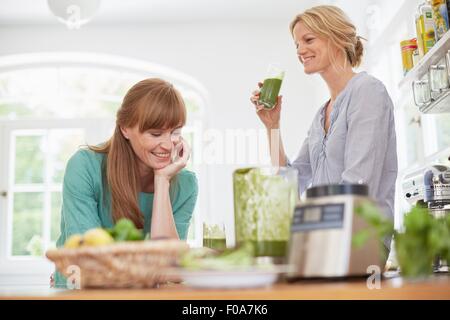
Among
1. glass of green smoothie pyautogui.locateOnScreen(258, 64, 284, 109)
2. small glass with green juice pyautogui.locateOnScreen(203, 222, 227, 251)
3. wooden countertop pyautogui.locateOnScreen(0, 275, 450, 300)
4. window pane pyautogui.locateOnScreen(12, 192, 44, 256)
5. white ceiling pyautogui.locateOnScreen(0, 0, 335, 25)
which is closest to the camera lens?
wooden countertop pyautogui.locateOnScreen(0, 275, 450, 300)

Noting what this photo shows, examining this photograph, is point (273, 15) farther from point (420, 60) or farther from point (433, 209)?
point (433, 209)

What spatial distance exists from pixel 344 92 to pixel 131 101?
0.62m

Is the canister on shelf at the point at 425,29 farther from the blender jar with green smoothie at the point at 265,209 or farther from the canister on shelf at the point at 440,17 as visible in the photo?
the blender jar with green smoothie at the point at 265,209

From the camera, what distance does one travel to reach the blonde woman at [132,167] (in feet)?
5.25

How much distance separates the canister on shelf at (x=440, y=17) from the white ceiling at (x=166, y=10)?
2.59 m

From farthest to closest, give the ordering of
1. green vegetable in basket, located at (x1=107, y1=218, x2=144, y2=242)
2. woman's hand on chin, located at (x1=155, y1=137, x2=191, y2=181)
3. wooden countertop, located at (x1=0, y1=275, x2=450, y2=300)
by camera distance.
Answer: woman's hand on chin, located at (x1=155, y1=137, x2=191, y2=181) → green vegetable in basket, located at (x1=107, y1=218, x2=144, y2=242) → wooden countertop, located at (x1=0, y1=275, x2=450, y2=300)

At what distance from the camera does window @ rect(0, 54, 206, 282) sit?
520 centimetres

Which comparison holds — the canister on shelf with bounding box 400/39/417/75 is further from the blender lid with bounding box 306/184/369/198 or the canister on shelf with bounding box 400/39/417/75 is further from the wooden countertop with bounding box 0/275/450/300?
the wooden countertop with bounding box 0/275/450/300

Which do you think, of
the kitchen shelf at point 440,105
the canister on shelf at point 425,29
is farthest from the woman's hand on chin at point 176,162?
the canister on shelf at point 425,29

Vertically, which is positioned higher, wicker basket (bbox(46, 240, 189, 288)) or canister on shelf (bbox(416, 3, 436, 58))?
canister on shelf (bbox(416, 3, 436, 58))

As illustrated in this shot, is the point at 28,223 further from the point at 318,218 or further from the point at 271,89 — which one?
the point at 318,218

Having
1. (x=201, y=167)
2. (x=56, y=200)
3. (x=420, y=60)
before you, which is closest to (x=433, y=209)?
(x=420, y=60)

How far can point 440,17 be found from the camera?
2.23m

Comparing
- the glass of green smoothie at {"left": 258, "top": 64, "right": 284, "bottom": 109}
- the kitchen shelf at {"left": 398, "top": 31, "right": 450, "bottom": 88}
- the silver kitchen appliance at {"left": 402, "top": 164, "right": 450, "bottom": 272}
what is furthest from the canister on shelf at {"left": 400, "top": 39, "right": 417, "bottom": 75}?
the glass of green smoothie at {"left": 258, "top": 64, "right": 284, "bottom": 109}
